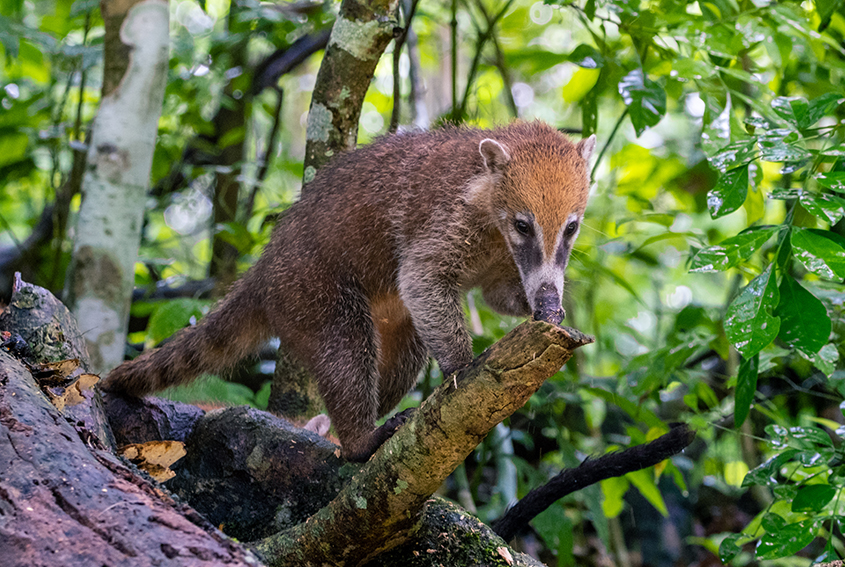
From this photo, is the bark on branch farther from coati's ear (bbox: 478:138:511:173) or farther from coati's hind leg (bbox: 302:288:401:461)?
coati's ear (bbox: 478:138:511:173)

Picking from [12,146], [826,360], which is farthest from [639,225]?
[12,146]

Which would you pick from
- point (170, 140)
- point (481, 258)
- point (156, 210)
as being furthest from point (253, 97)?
point (481, 258)

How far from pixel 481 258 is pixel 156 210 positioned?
15.1ft

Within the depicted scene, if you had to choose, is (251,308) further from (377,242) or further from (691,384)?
(691,384)

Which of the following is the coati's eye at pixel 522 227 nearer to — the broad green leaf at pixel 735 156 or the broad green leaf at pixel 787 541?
A: the broad green leaf at pixel 735 156

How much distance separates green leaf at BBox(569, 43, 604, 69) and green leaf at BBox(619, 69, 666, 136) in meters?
0.28

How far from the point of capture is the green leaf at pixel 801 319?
89.1 inches

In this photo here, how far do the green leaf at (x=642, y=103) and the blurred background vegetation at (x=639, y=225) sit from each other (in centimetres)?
1

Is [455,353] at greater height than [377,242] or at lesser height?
lesser

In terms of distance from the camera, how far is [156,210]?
6863mm

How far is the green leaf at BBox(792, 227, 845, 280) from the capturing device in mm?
2150

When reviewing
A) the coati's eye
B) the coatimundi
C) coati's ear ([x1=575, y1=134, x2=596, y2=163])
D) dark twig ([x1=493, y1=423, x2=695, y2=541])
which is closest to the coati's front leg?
the coatimundi

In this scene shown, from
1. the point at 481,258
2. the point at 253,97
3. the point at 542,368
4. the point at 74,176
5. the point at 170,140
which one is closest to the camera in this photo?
the point at 542,368

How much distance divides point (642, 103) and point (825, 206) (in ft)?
4.25
